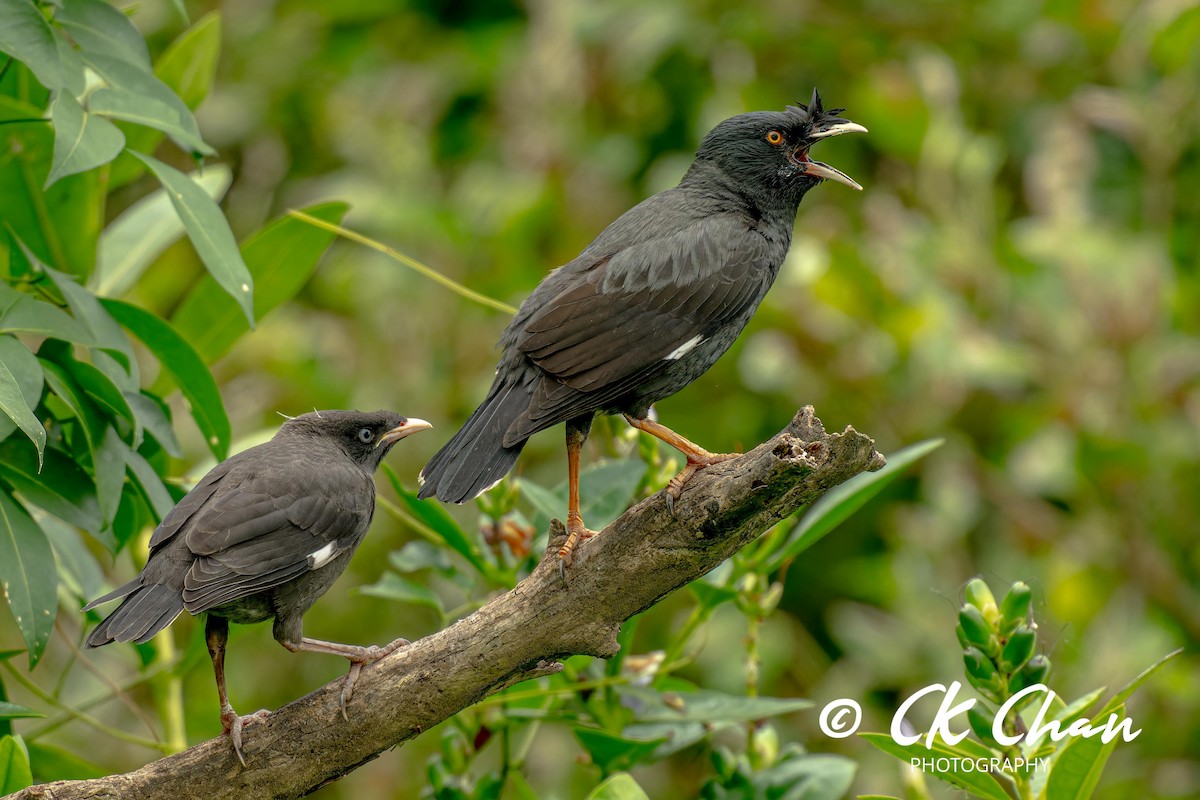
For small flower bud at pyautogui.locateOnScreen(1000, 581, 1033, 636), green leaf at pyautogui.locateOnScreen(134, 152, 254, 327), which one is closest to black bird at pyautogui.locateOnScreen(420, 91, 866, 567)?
green leaf at pyautogui.locateOnScreen(134, 152, 254, 327)

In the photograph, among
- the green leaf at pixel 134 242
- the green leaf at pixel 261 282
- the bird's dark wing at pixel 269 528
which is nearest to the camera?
the bird's dark wing at pixel 269 528

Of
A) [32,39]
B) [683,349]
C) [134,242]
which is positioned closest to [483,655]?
[683,349]

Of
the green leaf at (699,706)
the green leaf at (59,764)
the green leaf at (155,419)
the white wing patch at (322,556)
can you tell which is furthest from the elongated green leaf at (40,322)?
the green leaf at (699,706)

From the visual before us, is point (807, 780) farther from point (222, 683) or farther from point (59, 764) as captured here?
point (59, 764)

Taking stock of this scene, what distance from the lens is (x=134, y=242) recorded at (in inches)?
162

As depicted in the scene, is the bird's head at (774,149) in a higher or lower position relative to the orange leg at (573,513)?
higher

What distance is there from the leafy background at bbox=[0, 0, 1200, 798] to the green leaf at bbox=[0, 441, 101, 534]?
43.2 inches

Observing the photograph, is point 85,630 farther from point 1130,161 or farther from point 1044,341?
point 1130,161

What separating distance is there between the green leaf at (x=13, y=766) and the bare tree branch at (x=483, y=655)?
53mm

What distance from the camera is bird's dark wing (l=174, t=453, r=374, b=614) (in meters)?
2.99

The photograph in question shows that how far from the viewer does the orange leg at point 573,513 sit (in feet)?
9.30

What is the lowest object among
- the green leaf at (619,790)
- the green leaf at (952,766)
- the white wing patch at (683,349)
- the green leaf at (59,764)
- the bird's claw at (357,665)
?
the green leaf at (59,764)

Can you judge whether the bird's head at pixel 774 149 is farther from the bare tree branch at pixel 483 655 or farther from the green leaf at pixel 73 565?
the green leaf at pixel 73 565

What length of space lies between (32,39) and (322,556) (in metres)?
1.33
